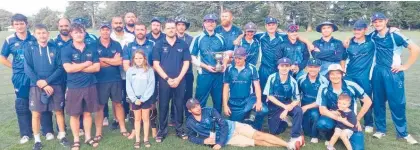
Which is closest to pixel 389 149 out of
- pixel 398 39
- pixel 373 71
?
pixel 373 71

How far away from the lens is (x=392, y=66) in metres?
5.65

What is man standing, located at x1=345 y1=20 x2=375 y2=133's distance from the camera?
585 cm

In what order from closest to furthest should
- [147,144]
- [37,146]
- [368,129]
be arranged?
[37,146] < [147,144] < [368,129]

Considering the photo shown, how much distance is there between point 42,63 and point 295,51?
13.1ft

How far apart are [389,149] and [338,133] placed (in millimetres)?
839

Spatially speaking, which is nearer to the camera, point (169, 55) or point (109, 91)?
point (169, 55)

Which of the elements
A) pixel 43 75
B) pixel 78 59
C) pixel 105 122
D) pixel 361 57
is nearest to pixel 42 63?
pixel 43 75

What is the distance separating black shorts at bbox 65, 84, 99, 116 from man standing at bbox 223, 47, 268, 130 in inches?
81.6

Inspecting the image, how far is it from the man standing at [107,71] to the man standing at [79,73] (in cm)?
27

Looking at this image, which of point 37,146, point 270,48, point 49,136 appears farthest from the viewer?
point 270,48

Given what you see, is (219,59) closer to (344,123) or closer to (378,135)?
(344,123)

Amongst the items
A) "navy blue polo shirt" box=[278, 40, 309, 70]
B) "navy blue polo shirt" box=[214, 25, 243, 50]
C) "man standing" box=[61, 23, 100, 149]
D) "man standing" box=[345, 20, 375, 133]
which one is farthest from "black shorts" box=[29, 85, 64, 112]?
"man standing" box=[345, 20, 375, 133]

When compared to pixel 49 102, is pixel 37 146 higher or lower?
lower

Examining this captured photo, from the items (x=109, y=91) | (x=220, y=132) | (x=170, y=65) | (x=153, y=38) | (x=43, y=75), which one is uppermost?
(x=153, y=38)
